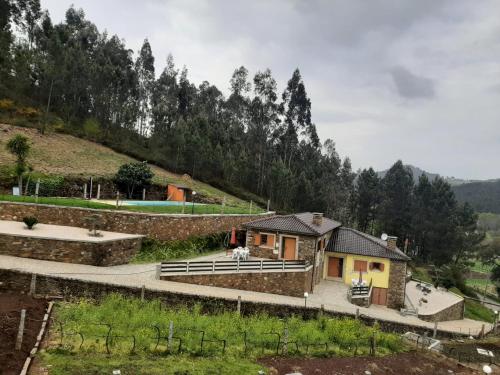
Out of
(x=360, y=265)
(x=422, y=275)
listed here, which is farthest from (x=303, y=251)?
(x=422, y=275)

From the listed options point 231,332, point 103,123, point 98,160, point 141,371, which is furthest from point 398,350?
point 103,123

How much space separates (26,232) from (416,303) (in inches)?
935

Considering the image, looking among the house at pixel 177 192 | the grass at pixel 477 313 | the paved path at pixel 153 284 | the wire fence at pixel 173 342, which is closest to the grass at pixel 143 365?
the wire fence at pixel 173 342

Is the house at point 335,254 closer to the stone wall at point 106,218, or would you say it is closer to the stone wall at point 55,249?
the stone wall at point 106,218

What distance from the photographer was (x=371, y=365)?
13070 mm

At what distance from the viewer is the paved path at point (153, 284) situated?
57.5 feet

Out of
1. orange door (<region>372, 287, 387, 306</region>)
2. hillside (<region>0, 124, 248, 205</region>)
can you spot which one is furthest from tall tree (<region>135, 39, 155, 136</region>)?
orange door (<region>372, 287, 387, 306</region>)

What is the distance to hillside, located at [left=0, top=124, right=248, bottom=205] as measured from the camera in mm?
34219

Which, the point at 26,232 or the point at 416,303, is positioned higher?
the point at 26,232

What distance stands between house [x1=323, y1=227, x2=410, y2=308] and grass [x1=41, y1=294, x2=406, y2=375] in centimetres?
761

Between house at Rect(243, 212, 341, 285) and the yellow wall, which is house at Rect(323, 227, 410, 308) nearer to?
the yellow wall

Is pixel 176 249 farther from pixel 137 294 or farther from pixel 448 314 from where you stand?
pixel 448 314

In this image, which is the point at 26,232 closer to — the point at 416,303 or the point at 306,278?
the point at 306,278

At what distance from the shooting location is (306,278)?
22516 millimetres
